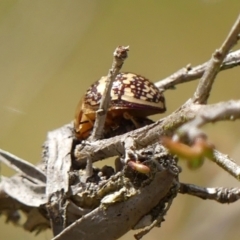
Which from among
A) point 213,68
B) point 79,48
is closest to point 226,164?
point 213,68

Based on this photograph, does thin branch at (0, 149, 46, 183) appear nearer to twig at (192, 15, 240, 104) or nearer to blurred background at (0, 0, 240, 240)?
twig at (192, 15, 240, 104)

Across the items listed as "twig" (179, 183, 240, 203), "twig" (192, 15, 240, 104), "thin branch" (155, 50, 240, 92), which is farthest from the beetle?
"twig" (192, 15, 240, 104)

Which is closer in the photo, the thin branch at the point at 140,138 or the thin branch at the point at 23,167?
the thin branch at the point at 140,138

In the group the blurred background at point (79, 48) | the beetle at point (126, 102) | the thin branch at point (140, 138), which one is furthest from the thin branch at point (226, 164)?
the blurred background at point (79, 48)

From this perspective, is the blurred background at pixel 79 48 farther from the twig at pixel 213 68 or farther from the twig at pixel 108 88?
the twig at pixel 213 68

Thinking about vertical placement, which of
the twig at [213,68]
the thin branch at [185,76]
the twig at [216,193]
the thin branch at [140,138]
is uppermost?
the thin branch at [185,76]

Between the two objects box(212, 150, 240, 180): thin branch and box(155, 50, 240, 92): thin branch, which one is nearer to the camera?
box(212, 150, 240, 180): thin branch

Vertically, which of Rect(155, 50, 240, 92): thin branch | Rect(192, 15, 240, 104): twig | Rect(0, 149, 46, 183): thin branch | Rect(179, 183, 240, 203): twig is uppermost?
Rect(155, 50, 240, 92): thin branch
